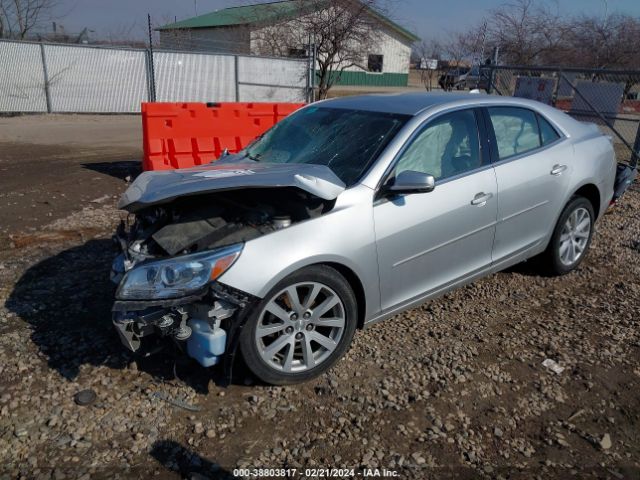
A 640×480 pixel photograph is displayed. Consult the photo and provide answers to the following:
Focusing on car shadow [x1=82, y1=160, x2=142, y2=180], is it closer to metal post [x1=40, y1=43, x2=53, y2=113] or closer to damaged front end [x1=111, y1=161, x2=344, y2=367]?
damaged front end [x1=111, y1=161, x2=344, y2=367]

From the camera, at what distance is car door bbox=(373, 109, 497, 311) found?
3.31m

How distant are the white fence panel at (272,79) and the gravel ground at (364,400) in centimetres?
1578

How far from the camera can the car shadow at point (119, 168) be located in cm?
865

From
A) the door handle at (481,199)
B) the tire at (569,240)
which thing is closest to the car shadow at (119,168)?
the door handle at (481,199)

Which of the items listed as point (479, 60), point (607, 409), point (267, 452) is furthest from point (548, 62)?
point (267, 452)

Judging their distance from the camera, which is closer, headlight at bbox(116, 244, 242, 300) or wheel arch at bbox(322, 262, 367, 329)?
headlight at bbox(116, 244, 242, 300)

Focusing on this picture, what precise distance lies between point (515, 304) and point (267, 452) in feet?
8.48

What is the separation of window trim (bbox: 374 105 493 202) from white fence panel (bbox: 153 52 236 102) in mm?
16084

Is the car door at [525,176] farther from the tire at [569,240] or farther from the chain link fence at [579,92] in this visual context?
the chain link fence at [579,92]

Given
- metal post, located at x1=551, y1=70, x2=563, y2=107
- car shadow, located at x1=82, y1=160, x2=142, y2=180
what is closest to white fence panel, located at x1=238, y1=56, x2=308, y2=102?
metal post, located at x1=551, y1=70, x2=563, y2=107

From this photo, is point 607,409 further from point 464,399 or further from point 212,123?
point 212,123

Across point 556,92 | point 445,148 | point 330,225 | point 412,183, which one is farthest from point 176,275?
point 556,92

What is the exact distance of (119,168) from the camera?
30.0 feet

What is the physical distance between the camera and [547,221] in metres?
4.36
